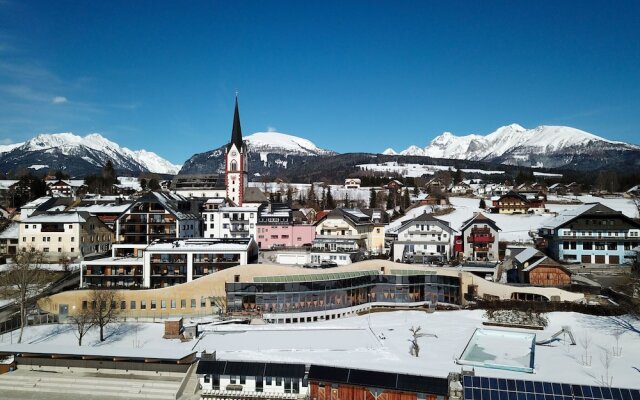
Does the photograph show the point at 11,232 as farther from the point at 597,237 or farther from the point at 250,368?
the point at 597,237

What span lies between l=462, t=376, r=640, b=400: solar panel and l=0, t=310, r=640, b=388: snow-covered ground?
10.1 ft

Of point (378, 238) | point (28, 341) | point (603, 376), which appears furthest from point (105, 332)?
point (378, 238)

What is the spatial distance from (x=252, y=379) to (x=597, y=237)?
3884 centimetres

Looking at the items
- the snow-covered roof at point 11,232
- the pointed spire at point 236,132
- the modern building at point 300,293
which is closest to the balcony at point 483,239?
the modern building at point 300,293

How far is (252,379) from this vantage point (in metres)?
24.2

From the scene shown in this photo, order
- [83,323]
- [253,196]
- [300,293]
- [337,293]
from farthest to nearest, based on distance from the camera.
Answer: [253,196], [337,293], [300,293], [83,323]

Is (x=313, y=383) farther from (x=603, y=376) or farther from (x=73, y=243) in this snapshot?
(x=73, y=243)

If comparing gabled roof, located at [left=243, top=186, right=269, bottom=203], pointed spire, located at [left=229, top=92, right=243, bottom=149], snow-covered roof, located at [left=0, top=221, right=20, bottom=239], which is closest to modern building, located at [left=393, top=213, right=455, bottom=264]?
gabled roof, located at [left=243, top=186, right=269, bottom=203]

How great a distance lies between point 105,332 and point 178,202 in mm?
25019

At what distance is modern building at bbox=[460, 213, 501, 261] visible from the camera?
51.7 metres

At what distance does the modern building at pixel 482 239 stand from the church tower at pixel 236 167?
122 ft

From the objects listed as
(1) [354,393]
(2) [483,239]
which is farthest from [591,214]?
(1) [354,393]

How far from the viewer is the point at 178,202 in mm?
57531

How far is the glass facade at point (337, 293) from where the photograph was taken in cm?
3806
